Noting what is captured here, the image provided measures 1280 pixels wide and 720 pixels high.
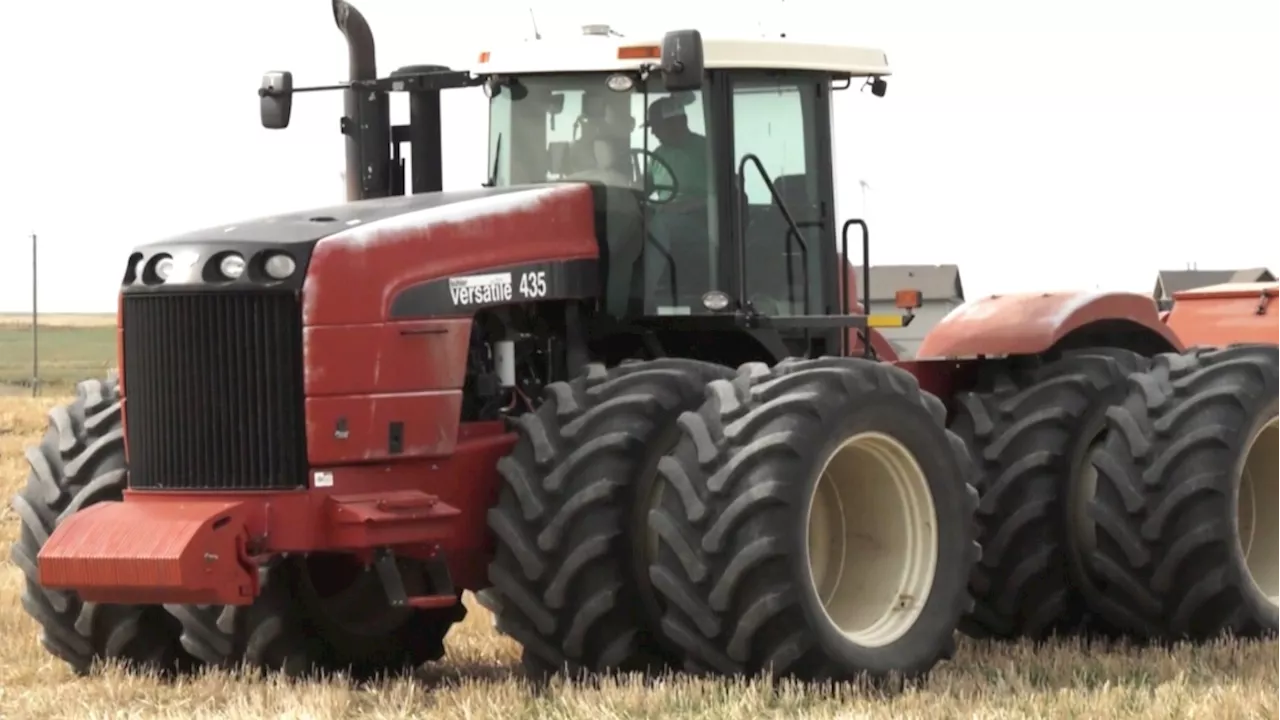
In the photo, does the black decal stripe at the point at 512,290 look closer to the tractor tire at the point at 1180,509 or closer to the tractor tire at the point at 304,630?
the tractor tire at the point at 304,630

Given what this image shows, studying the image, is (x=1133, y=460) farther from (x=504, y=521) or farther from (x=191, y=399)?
(x=191, y=399)

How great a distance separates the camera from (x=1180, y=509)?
34.9 ft

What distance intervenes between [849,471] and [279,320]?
102 inches

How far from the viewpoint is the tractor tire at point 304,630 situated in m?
9.80

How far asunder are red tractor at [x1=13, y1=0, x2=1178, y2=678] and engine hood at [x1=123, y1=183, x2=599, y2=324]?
0.05 ft

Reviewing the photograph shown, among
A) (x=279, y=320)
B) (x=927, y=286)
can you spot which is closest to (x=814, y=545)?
(x=279, y=320)

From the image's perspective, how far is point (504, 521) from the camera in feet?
29.0

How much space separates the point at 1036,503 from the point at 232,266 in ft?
14.2

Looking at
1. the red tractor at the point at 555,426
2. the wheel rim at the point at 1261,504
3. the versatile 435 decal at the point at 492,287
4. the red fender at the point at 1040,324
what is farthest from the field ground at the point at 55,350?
the versatile 435 decal at the point at 492,287

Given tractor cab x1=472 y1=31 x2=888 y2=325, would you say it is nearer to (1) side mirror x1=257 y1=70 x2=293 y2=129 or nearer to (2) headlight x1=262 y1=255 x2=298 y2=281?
(1) side mirror x1=257 y1=70 x2=293 y2=129

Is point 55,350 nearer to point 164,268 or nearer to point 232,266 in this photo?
point 164,268

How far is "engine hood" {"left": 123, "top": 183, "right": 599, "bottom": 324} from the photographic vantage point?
8844 mm

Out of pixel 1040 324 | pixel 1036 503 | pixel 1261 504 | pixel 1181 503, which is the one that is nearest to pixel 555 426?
pixel 1036 503

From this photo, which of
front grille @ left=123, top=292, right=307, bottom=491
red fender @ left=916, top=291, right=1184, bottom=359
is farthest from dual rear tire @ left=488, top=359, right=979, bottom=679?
red fender @ left=916, top=291, right=1184, bottom=359
